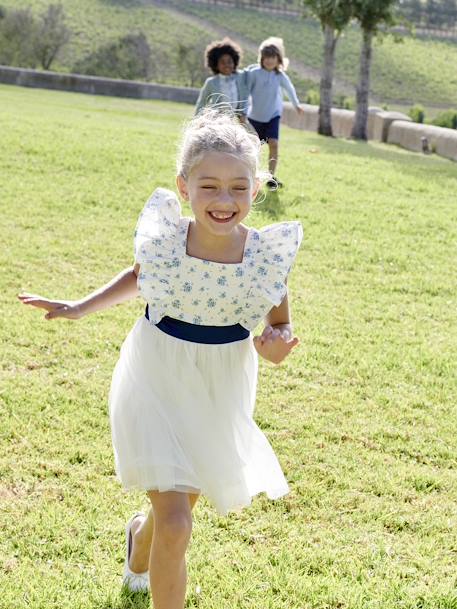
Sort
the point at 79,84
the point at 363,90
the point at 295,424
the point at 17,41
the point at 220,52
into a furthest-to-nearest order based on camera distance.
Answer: the point at 17,41
the point at 79,84
the point at 363,90
the point at 220,52
the point at 295,424

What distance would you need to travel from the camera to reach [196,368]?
287 cm

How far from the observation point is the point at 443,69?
58.8 m

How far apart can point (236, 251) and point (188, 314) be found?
266 millimetres

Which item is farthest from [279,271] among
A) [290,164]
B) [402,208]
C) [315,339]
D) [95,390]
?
[290,164]

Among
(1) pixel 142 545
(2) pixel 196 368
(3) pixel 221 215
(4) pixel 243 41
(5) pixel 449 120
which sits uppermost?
(3) pixel 221 215

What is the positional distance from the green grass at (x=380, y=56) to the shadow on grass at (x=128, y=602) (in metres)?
49.8

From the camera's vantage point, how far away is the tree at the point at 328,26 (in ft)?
71.1

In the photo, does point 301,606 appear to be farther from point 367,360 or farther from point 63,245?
point 63,245

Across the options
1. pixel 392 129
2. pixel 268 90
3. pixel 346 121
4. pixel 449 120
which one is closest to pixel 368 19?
pixel 392 129

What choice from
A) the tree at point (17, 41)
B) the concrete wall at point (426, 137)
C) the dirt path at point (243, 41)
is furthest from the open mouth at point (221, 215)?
the dirt path at point (243, 41)

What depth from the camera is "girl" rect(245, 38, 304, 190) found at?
37.7ft

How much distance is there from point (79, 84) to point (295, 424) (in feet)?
91.2

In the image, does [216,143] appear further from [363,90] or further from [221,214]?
[363,90]

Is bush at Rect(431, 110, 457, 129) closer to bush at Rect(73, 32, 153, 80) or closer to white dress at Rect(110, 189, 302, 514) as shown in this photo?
bush at Rect(73, 32, 153, 80)
